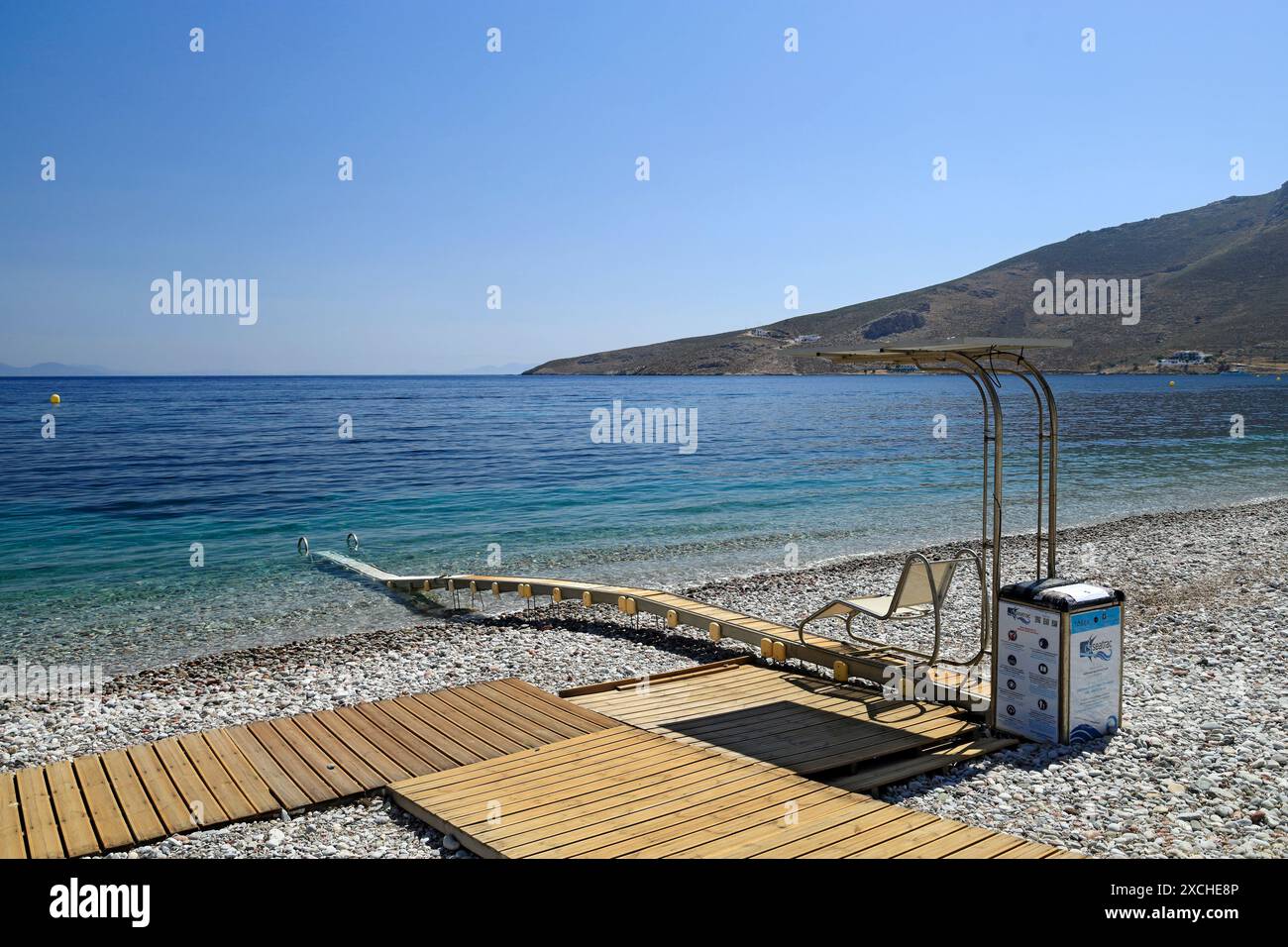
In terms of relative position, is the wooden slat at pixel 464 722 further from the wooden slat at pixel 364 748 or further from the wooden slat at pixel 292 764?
the wooden slat at pixel 292 764

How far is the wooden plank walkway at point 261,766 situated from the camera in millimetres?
5586

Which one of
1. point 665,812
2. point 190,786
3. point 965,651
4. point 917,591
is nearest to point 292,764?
point 190,786

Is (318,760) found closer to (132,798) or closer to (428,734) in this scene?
(428,734)

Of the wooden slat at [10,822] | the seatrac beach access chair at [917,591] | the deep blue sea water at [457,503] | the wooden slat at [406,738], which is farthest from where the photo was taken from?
the deep blue sea water at [457,503]

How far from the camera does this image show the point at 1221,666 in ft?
28.4

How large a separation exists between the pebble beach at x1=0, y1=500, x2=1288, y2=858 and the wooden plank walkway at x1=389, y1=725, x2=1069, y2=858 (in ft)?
1.09

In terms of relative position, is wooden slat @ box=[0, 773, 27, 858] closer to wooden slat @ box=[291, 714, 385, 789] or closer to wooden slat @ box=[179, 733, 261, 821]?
wooden slat @ box=[179, 733, 261, 821]

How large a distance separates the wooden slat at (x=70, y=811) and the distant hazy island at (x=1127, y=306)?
88681 millimetres

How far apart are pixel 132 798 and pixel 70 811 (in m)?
0.34

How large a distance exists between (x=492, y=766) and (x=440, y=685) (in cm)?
300

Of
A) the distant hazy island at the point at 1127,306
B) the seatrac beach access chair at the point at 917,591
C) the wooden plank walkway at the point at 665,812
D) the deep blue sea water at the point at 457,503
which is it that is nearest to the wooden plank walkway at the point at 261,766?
the wooden plank walkway at the point at 665,812

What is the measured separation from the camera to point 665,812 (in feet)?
17.6

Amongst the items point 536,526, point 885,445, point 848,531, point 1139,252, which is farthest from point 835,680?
point 1139,252
